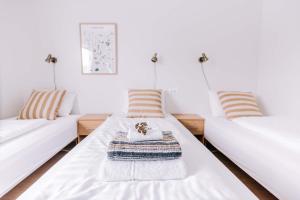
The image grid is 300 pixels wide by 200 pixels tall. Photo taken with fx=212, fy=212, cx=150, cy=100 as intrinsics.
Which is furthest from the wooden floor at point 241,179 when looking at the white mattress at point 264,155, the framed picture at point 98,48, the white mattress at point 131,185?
the framed picture at point 98,48

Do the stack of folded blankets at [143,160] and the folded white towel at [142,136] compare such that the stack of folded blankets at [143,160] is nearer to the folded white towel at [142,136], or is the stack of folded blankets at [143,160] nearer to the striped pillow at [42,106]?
the folded white towel at [142,136]

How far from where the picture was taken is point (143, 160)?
1.19m

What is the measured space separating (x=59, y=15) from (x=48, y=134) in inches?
69.7

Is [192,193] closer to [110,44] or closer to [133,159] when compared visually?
[133,159]

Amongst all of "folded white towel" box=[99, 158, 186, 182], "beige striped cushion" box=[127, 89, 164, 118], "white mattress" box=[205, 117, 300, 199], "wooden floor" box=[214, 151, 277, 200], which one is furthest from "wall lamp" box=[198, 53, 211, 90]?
"folded white towel" box=[99, 158, 186, 182]

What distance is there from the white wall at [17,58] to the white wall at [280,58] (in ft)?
10.1

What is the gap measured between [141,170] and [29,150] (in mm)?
1112

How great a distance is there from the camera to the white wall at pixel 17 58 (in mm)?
2631

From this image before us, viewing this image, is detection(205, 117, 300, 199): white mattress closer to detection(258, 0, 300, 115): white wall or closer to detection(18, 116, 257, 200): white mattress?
detection(18, 116, 257, 200): white mattress

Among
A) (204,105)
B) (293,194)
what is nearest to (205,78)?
(204,105)

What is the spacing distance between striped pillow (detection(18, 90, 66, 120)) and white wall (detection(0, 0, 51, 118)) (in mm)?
324

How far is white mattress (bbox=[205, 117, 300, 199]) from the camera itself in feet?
4.29

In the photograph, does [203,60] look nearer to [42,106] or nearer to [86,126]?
[86,126]

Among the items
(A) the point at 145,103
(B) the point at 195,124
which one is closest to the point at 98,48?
(A) the point at 145,103
